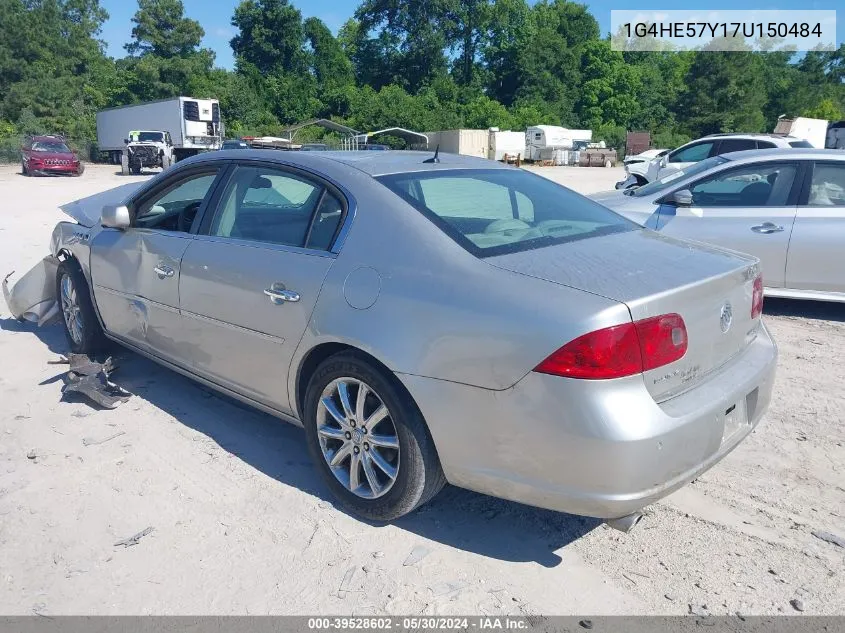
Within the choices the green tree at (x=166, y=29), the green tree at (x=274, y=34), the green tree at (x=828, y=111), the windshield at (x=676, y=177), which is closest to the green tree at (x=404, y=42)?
the green tree at (x=274, y=34)

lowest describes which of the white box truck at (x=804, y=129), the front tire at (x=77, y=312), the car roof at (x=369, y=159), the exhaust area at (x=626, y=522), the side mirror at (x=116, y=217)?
the exhaust area at (x=626, y=522)

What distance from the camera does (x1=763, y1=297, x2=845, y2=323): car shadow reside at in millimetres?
6602

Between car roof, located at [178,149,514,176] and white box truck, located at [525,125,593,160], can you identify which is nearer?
car roof, located at [178,149,514,176]

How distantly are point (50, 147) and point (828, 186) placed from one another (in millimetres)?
31403

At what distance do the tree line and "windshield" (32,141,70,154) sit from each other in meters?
24.2

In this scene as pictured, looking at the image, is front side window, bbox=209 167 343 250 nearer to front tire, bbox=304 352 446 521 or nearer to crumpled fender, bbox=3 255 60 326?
front tire, bbox=304 352 446 521

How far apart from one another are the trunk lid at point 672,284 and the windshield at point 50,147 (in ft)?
105

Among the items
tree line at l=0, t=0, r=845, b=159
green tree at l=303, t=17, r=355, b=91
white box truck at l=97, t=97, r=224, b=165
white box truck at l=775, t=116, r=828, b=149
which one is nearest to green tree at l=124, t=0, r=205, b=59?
tree line at l=0, t=0, r=845, b=159

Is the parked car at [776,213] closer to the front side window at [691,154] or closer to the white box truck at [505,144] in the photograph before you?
the front side window at [691,154]

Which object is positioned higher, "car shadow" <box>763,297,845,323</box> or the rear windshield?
the rear windshield

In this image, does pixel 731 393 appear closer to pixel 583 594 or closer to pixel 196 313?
pixel 583 594

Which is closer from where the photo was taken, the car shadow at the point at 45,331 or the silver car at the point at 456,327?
the silver car at the point at 456,327

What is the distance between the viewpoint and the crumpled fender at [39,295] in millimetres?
5637

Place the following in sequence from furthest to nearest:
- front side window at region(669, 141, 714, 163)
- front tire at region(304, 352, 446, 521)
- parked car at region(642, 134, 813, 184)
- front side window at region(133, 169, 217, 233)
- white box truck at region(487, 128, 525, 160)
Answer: white box truck at region(487, 128, 525, 160) < front side window at region(669, 141, 714, 163) < parked car at region(642, 134, 813, 184) < front side window at region(133, 169, 217, 233) < front tire at region(304, 352, 446, 521)
